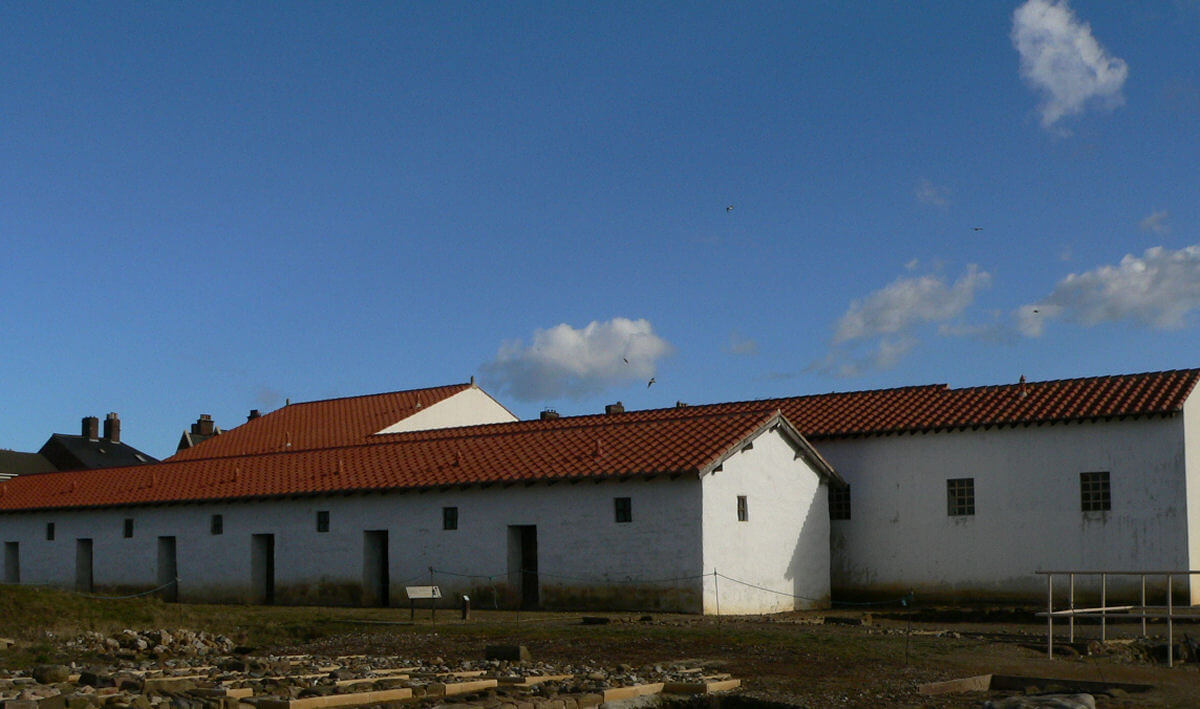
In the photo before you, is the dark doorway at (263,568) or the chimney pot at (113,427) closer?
the dark doorway at (263,568)

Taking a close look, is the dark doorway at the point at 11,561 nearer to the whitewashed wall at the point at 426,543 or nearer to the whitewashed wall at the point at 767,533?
the whitewashed wall at the point at 426,543

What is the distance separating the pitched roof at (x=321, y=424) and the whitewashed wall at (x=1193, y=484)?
86.1 feet

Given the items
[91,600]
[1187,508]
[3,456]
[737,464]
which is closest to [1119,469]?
[1187,508]

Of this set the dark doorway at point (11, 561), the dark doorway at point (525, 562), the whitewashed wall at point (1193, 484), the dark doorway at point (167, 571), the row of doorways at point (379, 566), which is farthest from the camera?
the dark doorway at point (11, 561)

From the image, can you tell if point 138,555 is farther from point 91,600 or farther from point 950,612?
point 950,612

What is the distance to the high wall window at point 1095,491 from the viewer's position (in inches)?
Answer: 1219

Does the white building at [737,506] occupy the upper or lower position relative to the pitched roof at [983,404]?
lower

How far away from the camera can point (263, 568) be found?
37562 millimetres

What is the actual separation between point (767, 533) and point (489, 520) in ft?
23.3

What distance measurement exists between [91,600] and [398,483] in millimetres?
8499

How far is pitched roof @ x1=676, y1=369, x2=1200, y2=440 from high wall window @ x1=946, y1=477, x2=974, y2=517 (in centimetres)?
148

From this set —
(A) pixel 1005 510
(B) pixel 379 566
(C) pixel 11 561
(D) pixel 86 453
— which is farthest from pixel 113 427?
(A) pixel 1005 510

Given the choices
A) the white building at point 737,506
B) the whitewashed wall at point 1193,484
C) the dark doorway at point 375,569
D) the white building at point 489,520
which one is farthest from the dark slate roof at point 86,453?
the whitewashed wall at point 1193,484

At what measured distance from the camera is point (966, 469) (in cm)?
3300
